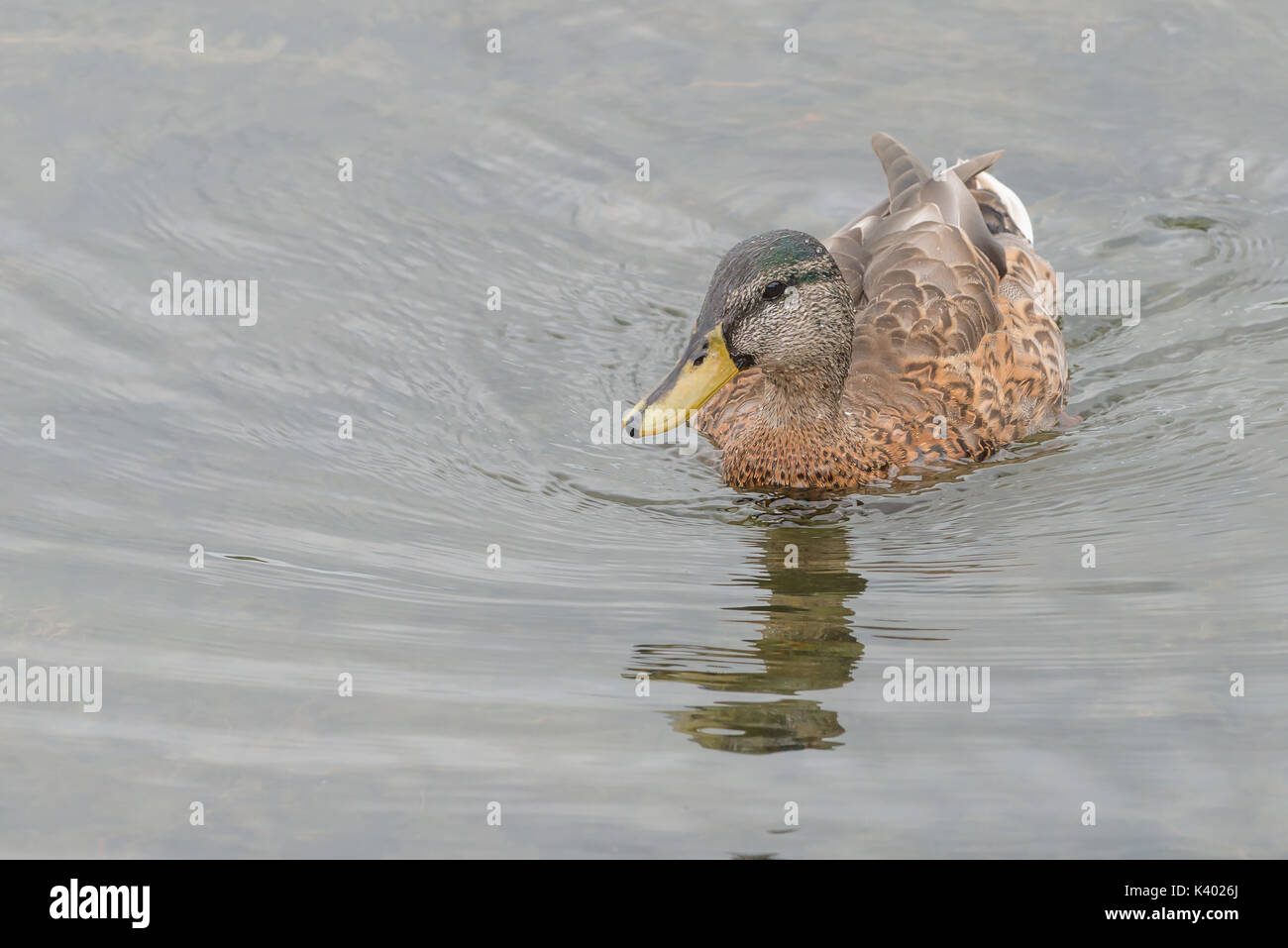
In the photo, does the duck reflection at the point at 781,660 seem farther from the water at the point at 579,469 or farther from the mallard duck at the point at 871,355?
the mallard duck at the point at 871,355

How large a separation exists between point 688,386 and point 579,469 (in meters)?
1.11

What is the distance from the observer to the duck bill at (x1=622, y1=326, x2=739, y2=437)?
7207 millimetres

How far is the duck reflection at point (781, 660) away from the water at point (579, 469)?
2 cm

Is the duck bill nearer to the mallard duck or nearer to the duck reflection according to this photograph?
the mallard duck

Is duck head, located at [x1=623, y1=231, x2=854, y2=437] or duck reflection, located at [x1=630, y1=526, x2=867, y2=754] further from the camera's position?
duck head, located at [x1=623, y1=231, x2=854, y2=437]

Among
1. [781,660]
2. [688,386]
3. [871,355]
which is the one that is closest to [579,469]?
[688,386]

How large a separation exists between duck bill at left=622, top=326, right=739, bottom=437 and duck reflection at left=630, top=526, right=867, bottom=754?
75 centimetres

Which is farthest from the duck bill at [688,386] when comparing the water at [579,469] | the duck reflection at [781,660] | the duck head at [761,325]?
the duck reflection at [781,660]

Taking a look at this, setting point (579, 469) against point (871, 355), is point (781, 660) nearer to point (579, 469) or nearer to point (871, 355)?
point (579, 469)

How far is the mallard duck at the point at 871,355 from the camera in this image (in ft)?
24.8

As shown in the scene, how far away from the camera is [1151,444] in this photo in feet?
27.2

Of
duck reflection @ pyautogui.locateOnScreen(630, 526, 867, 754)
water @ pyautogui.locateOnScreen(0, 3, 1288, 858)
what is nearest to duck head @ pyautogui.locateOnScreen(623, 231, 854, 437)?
water @ pyautogui.locateOnScreen(0, 3, 1288, 858)
